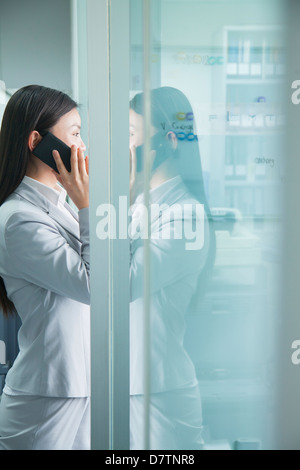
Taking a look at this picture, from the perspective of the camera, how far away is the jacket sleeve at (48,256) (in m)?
1.25

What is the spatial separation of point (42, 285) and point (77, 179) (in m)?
0.29

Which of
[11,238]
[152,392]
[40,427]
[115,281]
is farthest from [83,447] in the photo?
[11,238]

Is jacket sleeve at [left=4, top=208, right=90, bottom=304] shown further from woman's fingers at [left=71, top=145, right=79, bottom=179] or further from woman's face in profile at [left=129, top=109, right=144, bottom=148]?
woman's face in profile at [left=129, top=109, right=144, bottom=148]

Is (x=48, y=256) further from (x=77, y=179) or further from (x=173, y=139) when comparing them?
(x=173, y=139)

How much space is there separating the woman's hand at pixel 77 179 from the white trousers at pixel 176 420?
511 mm

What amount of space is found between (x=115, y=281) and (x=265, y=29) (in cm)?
62

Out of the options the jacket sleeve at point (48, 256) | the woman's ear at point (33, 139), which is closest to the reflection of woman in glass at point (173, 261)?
the jacket sleeve at point (48, 256)

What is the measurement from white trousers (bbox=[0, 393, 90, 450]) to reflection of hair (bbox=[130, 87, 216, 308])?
0.57 metres

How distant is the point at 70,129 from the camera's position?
50.8 inches

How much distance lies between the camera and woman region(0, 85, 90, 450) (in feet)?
4.20

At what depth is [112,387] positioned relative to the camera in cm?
121

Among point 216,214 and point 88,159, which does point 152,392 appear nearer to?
point 216,214

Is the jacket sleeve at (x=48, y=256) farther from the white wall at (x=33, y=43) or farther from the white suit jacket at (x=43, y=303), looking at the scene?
the white wall at (x=33, y=43)
